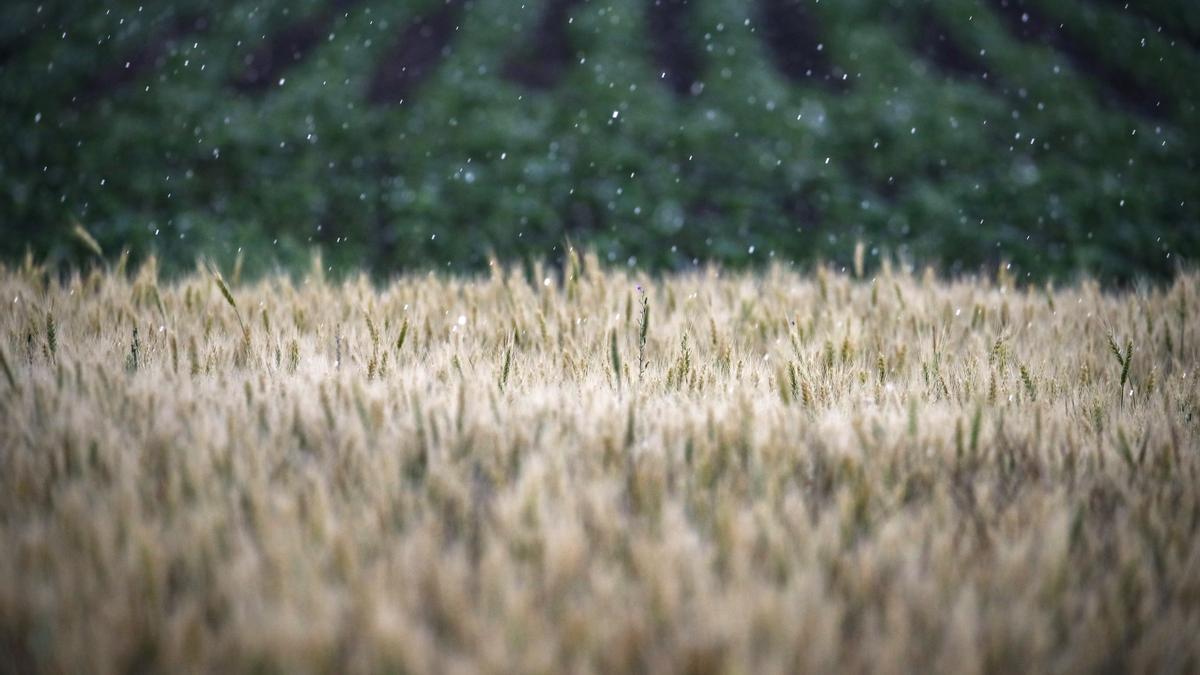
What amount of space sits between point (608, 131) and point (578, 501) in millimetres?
7988

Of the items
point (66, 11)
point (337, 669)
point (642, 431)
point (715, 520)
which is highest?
point (66, 11)

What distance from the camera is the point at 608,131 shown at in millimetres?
8891

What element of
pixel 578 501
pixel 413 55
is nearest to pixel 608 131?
pixel 413 55

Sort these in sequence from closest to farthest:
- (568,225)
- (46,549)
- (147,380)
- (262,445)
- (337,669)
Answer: (337,669), (46,549), (262,445), (147,380), (568,225)

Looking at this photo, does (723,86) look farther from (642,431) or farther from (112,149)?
(642,431)

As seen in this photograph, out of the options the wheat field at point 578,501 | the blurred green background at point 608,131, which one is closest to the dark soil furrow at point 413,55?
the blurred green background at point 608,131

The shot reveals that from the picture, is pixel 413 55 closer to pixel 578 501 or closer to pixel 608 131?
pixel 608 131

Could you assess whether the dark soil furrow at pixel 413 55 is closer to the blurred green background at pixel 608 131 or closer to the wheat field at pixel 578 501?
the blurred green background at pixel 608 131

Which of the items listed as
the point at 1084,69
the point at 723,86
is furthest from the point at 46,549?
the point at 1084,69

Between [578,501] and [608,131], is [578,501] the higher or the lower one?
the lower one

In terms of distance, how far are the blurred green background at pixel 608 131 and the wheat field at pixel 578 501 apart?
186 inches

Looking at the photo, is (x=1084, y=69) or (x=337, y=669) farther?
(x=1084, y=69)

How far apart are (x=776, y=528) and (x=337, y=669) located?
2.05 feet

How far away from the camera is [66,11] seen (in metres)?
A: 10.6
